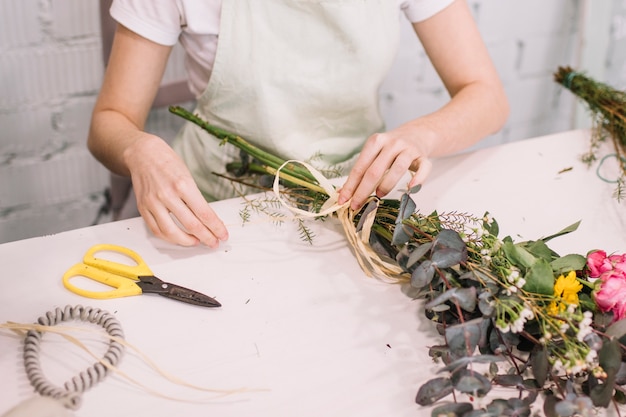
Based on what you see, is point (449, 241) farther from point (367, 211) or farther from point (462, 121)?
point (462, 121)

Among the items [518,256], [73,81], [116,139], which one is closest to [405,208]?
[518,256]

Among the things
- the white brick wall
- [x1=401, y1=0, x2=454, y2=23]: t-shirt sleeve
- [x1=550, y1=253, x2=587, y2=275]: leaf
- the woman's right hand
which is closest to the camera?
[x1=550, y1=253, x2=587, y2=275]: leaf

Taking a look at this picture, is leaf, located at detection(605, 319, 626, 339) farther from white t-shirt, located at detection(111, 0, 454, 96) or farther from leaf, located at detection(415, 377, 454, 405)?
white t-shirt, located at detection(111, 0, 454, 96)

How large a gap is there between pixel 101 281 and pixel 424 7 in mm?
711

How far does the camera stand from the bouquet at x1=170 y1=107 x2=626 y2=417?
626 millimetres

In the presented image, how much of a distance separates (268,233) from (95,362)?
29 centimetres

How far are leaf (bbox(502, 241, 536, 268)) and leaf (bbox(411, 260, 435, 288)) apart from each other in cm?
9

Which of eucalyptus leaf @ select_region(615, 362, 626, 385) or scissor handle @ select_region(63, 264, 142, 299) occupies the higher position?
eucalyptus leaf @ select_region(615, 362, 626, 385)

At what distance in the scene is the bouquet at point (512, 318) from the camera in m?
0.63

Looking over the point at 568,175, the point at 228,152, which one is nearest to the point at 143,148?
the point at 228,152

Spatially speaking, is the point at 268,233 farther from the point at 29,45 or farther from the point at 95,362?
the point at 29,45

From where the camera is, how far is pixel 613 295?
68 cm

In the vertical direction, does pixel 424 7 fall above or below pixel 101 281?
above

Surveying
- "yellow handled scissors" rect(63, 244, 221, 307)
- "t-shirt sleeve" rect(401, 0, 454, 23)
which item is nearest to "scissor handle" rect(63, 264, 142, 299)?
"yellow handled scissors" rect(63, 244, 221, 307)
